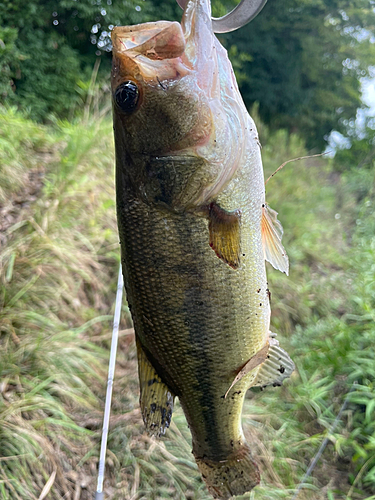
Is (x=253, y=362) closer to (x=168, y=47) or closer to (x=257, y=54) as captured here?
(x=168, y=47)

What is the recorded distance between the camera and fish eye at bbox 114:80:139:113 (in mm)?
986

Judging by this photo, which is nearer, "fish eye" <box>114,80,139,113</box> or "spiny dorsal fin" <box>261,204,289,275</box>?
"fish eye" <box>114,80,139,113</box>

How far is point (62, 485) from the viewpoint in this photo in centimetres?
204

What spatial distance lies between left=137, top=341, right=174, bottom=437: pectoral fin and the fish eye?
71 centimetres

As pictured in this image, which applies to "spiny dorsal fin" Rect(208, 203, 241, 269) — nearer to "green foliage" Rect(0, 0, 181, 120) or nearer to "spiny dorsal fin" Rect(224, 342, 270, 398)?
"spiny dorsal fin" Rect(224, 342, 270, 398)

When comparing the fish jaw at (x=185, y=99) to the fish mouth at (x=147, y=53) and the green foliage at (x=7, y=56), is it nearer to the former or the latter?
the fish mouth at (x=147, y=53)

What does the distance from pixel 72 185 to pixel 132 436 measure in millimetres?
2033

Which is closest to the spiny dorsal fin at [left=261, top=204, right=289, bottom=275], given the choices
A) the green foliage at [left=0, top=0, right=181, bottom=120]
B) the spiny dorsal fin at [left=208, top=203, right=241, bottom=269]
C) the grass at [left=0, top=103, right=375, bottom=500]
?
the spiny dorsal fin at [left=208, top=203, right=241, bottom=269]

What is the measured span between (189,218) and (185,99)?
33cm

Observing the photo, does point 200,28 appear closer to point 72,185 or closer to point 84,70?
point 72,185

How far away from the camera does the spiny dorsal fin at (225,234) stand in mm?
1051

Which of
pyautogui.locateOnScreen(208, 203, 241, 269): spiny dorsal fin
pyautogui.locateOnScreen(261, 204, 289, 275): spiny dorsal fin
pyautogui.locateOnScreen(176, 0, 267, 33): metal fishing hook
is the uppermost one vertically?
pyautogui.locateOnScreen(176, 0, 267, 33): metal fishing hook

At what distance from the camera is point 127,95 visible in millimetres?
989

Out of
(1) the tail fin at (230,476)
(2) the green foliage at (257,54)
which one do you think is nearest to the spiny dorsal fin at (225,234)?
(1) the tail fin at (230,476)
